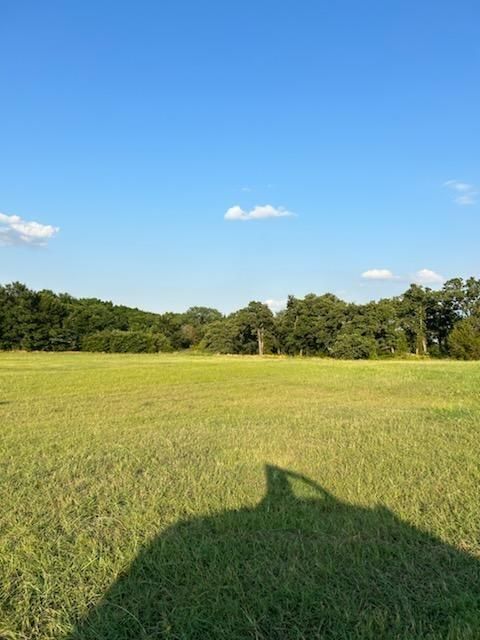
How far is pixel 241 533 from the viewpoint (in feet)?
13.0

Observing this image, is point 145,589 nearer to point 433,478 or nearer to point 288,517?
point 288,517

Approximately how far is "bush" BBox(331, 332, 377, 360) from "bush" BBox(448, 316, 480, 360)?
9695 millimetres

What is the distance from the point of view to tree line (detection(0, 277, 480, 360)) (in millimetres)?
70125

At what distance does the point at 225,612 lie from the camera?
286 centimetres

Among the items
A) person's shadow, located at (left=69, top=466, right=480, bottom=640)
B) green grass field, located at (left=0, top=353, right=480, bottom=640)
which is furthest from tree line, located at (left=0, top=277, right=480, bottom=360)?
person's shadow, located at (left=69, top=466, right=480, bottom=640)

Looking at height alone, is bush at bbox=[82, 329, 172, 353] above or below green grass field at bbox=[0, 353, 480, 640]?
above

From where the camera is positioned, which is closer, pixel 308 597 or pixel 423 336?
pixel 308 597

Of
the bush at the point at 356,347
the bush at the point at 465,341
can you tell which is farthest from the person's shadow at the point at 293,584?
the bush at the point at 356,347

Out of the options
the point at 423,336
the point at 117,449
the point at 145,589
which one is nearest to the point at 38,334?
the point at 423,336

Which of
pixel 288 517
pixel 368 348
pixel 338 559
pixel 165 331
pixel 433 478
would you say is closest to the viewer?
pixel 338 559

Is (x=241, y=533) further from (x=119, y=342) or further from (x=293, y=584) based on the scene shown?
(x=119, y=342)

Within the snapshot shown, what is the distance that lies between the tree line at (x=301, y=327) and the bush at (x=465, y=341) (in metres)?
0.12

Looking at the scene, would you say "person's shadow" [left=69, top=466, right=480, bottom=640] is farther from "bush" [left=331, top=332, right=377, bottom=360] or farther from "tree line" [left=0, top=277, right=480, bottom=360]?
"bush" [left=331, top=332, right=377, bottom=360]

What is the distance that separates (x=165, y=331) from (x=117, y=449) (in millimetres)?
86276
